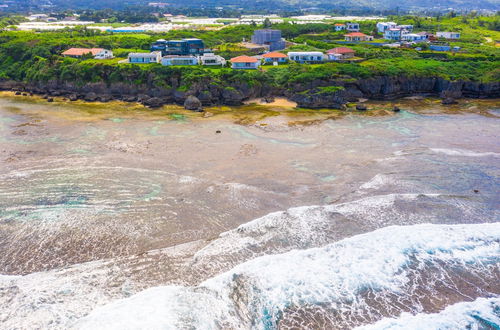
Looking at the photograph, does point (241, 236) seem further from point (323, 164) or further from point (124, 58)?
point (124, 58)

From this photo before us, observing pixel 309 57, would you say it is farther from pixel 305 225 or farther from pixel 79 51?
pixel 305 225

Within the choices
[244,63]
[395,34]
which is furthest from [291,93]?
[395,34]

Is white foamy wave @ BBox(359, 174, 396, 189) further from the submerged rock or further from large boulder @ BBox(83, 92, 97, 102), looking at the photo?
large boulder @ BBox(83, 92, 97, 102)

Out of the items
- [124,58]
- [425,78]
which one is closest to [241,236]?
[425,78]

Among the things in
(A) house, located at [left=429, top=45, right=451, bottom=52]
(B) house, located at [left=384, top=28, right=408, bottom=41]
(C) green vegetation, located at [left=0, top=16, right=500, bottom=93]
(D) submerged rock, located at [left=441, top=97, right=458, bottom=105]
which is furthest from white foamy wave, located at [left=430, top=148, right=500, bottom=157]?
(B) house, located at [left=384, top=28, right=408, bottom=41]

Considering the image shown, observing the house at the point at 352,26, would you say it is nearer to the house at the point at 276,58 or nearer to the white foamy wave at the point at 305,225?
the house at the point at 276,58

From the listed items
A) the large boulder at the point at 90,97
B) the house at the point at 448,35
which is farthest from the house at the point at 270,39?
the house at the point at 448,35
